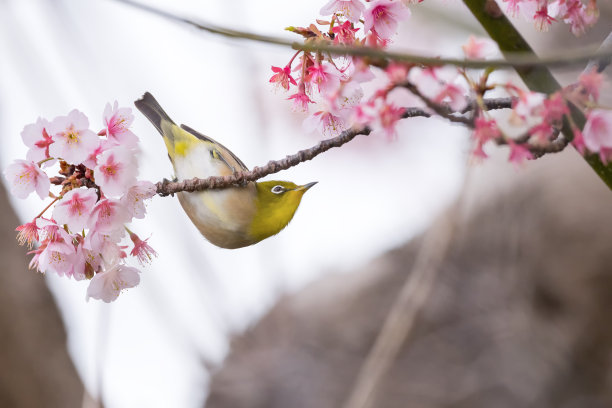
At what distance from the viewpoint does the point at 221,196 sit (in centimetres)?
133

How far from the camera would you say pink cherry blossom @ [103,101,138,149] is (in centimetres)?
102

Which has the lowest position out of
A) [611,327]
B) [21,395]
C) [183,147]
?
[611,327]

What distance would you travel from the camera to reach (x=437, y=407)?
362 cm

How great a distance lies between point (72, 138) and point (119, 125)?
9 centimetres

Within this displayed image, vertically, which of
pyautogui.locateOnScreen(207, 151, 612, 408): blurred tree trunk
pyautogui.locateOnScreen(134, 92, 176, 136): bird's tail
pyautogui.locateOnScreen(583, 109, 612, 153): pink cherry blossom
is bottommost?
pyautogui.locateOnScreen(207, 151, 612, 408): blurred tree trunk

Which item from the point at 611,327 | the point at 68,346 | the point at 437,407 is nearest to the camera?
the point at 68,346

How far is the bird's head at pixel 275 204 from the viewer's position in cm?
143

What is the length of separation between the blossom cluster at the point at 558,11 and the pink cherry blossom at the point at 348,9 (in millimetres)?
246

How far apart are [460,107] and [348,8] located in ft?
0.97

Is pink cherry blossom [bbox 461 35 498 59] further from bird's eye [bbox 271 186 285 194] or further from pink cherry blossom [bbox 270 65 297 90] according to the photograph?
bird's eye [bbox 271 186 285 194]

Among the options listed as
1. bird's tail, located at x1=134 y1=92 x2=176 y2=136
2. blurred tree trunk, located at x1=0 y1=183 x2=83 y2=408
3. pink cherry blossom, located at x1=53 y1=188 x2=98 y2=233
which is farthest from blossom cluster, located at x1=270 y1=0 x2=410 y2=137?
blurred tree trunk, located at x1=0 y1=183 x2=83 y2=408

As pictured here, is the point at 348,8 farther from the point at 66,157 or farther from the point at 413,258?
the point at 413,258

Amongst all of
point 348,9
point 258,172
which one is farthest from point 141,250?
point 348,9

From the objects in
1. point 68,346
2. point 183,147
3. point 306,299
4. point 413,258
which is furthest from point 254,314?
point 183,147
